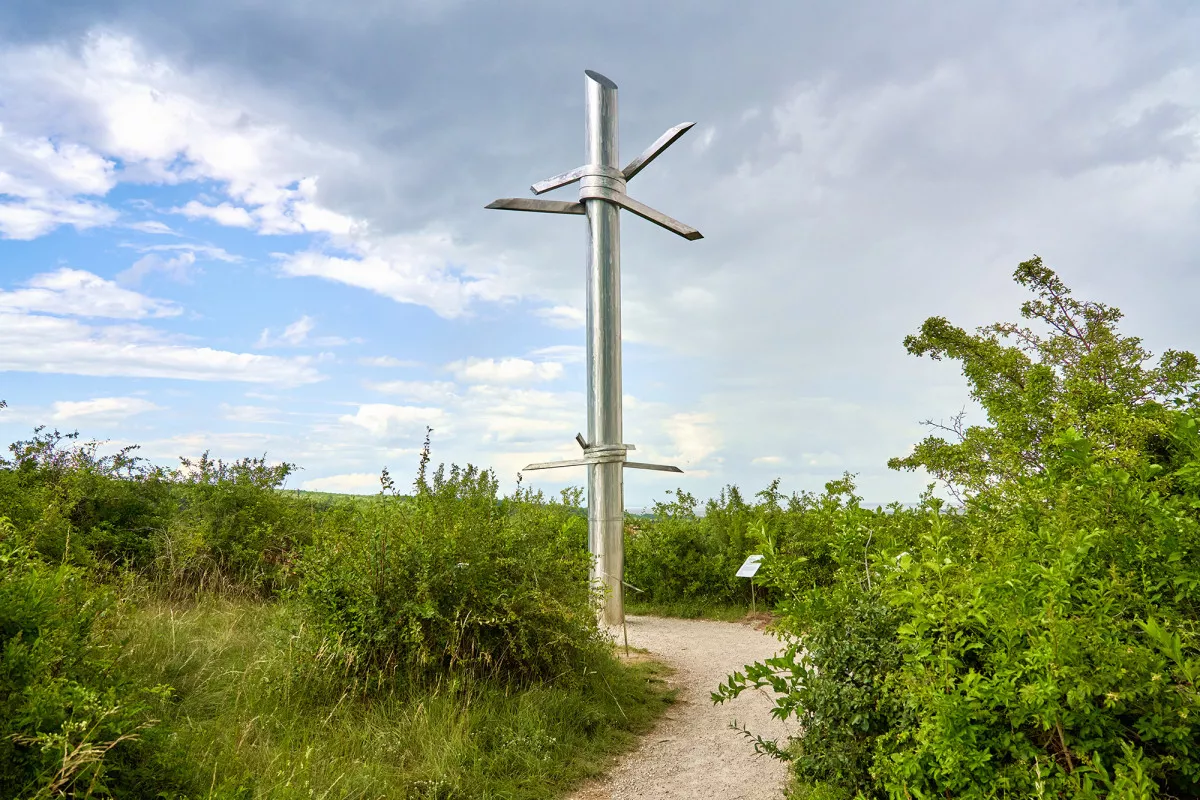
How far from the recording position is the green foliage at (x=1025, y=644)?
2.52 metres

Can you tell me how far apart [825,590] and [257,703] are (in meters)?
3.69

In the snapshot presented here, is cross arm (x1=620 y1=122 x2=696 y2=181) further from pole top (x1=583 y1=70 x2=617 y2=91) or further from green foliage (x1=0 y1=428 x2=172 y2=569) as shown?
green foliage (x1=0 y1=428 x2=172 y2=569)

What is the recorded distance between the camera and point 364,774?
163 inches

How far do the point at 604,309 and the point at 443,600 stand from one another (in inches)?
204

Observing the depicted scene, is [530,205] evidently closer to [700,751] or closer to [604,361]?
[604,361]

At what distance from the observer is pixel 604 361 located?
388 inches

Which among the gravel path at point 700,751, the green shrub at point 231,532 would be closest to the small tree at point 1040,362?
the gravel path at point 700,751

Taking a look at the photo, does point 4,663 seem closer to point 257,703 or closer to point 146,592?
point 257,703

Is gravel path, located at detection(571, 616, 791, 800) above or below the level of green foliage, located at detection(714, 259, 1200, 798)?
below

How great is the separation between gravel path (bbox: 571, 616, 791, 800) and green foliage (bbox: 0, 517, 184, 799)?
247 cm

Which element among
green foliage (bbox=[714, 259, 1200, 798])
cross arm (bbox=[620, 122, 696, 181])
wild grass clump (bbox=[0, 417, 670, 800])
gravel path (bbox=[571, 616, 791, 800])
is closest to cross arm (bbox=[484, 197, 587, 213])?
cross arm (bbox=[620, 122, 696, 181])

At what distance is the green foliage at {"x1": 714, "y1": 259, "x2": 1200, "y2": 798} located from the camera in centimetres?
252

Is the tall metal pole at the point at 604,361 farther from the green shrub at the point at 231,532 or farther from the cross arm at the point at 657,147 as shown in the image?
the green shrub at the point at 231,532

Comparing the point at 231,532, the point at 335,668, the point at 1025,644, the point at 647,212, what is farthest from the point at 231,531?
the point at 1025,644
